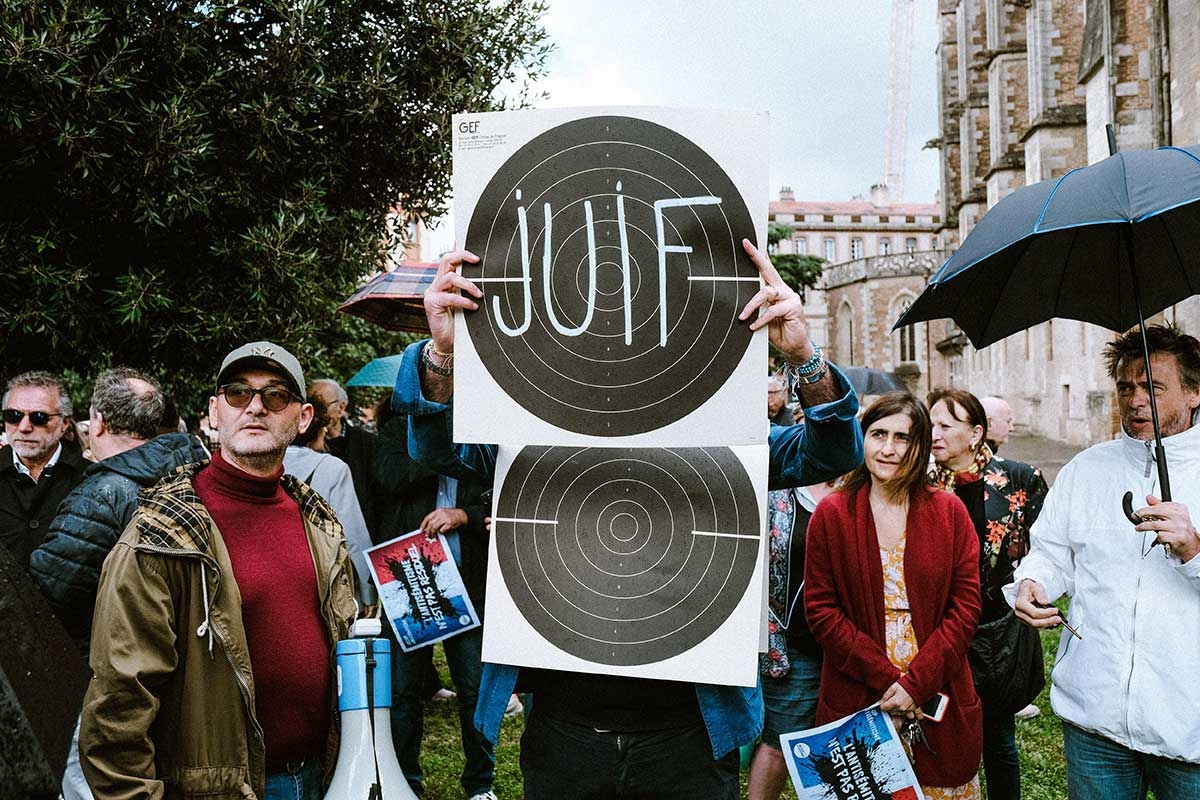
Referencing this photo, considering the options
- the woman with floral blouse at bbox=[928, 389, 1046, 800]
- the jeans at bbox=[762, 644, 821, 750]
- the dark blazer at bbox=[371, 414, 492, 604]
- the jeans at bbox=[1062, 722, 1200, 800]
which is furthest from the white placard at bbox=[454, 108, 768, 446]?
the dark blazer at bbox=[371, 414, 492, 604]

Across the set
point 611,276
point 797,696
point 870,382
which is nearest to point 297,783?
point 611,276

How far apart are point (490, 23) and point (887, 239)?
10737 cm

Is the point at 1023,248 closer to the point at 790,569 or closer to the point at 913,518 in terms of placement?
the point at 913,518

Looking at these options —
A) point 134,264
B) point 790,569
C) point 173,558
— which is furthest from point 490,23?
point 173,558

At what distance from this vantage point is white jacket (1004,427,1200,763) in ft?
9.78

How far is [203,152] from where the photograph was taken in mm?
5430

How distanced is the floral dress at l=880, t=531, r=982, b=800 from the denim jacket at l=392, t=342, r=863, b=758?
1285mm

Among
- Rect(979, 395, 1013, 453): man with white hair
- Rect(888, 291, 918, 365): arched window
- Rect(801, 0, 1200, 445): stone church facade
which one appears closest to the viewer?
Rect(979, 395, 1013, 453): man with white hair

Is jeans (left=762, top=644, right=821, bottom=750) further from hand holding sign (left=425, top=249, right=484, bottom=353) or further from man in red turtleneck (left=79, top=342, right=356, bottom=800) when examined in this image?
hand holding sign (left=425, top=249, right=484, bottom=353)

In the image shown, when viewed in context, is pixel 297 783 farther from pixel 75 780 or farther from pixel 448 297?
pixel 448 297

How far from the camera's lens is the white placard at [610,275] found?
2260mm

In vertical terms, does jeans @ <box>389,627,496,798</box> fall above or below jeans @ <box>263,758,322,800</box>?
below

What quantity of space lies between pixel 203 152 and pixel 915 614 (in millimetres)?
4273

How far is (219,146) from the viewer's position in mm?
5844
